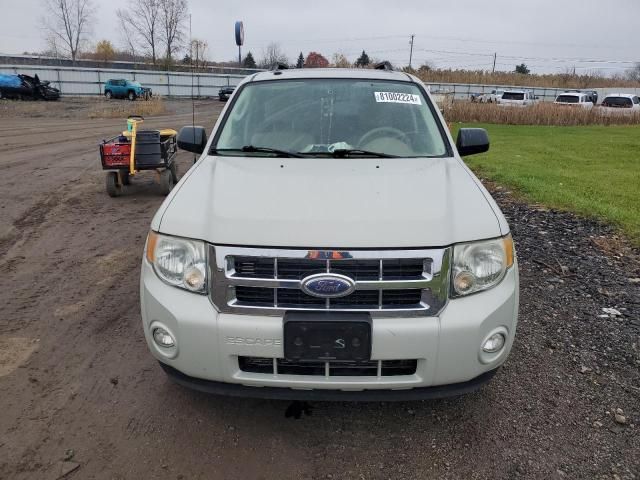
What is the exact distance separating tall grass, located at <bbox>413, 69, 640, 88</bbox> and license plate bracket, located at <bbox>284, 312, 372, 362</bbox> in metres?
49.1

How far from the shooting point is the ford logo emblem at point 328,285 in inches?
89.5

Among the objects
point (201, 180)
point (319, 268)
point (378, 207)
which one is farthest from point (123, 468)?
point (378, 207)

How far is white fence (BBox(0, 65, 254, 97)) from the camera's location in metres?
40.0

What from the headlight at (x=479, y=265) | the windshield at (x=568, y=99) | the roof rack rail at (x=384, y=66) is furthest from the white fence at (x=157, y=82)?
the headlight at (x=479, y=265)

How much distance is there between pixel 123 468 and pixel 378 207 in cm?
171

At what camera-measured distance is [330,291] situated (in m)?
2.29

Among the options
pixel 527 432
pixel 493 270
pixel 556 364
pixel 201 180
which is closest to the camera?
pixel 493 270

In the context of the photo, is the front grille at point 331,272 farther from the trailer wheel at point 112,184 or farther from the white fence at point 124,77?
the white fence at point 124,77

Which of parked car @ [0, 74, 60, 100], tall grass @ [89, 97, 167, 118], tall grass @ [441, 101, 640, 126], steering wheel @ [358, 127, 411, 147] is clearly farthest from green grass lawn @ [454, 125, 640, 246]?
parked car @ [0, 74, 60, 100]

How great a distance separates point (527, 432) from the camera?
8.73ft

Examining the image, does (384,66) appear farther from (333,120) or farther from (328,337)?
(328,337)

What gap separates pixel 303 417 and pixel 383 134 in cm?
200

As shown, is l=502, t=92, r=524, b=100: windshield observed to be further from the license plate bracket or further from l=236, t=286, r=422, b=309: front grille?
the license plate bracket

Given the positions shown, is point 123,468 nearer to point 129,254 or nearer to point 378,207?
point 378,207
